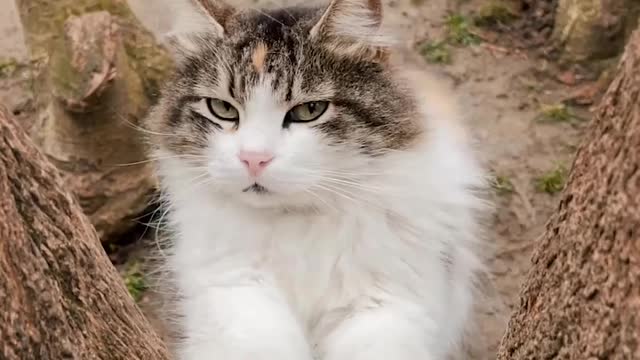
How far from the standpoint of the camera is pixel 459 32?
3.80 meters

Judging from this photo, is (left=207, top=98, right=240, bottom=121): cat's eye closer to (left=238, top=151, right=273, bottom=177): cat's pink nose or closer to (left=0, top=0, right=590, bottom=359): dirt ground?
(left=238, top=151, right=273, bottom=177): cat's pink nose

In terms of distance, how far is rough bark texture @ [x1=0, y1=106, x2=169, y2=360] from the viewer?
4.13 feet

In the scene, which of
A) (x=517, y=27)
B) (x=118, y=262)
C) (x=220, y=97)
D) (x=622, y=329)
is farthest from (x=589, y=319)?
(x=517, y=27)

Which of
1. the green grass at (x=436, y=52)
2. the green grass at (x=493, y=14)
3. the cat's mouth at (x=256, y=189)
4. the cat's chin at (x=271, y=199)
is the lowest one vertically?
the cat's chin at (x=271, y=199)

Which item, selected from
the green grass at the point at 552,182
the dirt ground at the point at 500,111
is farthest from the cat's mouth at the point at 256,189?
the green grass at the point at 552,182

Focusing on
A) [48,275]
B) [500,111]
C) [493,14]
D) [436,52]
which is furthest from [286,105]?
[493,14]

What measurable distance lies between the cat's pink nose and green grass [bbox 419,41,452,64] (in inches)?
81.5

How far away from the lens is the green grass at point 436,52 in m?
3.64

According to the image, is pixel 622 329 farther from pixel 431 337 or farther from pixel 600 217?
pixel 431 337

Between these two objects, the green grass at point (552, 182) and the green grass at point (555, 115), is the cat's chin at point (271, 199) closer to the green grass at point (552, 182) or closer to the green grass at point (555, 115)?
the green grass at point (552, 182)

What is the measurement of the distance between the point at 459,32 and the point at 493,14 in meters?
0.24

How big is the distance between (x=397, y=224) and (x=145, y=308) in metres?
1.24

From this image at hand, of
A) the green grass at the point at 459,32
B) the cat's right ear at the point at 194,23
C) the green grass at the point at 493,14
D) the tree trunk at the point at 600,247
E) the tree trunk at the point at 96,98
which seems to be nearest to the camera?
the tree trunk at the point at 600,247

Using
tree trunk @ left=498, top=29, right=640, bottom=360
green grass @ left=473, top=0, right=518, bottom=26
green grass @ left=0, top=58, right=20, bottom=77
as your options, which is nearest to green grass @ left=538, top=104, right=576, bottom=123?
green grass @ left=473, top=0, right=518, bottom=26
